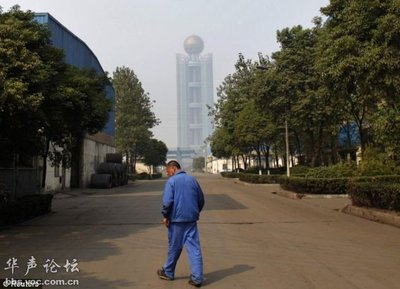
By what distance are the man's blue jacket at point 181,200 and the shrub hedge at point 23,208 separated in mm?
8920

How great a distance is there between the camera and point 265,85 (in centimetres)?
3462

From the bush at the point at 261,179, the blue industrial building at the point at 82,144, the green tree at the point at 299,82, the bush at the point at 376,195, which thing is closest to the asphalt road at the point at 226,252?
the bush at the point at 376,195

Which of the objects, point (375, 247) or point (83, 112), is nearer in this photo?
point (375, 247)

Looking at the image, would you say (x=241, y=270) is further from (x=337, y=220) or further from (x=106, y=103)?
(x=106, y=103)

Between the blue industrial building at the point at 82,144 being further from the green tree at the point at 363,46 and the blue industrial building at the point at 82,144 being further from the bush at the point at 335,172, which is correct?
the green tree at the point at 363,46

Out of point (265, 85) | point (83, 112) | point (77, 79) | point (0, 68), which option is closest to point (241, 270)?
point (0, 68)

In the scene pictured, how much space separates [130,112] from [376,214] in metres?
54.6

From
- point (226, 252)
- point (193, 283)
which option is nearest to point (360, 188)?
point (226, 252)

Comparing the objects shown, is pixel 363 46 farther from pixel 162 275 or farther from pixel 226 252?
pixel 162 275

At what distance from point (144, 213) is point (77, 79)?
5189 mm

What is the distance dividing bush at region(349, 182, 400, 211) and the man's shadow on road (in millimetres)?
7864

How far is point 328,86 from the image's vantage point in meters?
18.4

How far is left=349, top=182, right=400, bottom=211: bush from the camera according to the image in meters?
14.8

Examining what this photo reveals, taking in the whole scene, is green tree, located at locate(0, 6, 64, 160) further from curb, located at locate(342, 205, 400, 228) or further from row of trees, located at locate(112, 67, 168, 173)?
row of trees, located at locate(112, 67, 168, 173)
